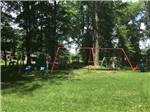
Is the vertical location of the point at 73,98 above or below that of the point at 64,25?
below

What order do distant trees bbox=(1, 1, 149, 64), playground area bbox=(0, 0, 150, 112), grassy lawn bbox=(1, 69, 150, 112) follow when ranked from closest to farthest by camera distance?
grassy lawn bbox=(1, 69, 150, 112) → playground area bbox=(0, 0, 150, 112) → distant trees bbox=(1, 1, 149, 64)

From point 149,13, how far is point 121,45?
881 cm

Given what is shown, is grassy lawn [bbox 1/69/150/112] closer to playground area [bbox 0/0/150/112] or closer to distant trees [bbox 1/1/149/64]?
playground area [bbox 0/0/150/112]

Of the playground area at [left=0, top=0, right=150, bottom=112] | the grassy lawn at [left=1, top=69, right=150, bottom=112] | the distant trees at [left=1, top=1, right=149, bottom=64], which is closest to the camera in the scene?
the grassy lawn at [left=1, top=69, right=150, bottom=112]

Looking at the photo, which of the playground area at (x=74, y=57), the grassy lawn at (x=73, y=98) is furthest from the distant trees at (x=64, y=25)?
the grassy lawn at (x=73, y=98)

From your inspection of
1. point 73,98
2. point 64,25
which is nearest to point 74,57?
point 64,25

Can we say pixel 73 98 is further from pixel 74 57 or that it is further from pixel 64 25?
pixel 64 25

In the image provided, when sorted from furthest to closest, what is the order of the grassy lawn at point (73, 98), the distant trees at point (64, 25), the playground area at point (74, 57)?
the distant trees at point (64, 25)
the playground area at point (74, 57)
the grassy lawn at point (73, 98)

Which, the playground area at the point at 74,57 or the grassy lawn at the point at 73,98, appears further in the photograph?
the playground area at the point at 74,57

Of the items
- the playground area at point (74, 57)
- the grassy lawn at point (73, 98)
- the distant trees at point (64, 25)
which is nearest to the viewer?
the grassy lawn at point (73, 98)

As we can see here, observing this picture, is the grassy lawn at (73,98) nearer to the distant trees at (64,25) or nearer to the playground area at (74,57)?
the playground area at (74,57)

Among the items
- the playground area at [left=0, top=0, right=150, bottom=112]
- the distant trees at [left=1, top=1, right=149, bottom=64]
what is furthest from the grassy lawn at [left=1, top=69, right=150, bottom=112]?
the distant trees at [left=1, top=1, right=149, bottom=64]

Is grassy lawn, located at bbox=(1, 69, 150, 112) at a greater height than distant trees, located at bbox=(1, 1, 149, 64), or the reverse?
distant trees, located at bbox=(1, 1, 149, 64)

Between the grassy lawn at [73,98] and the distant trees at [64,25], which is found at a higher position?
the distant trees at [64,25]
